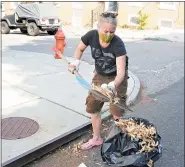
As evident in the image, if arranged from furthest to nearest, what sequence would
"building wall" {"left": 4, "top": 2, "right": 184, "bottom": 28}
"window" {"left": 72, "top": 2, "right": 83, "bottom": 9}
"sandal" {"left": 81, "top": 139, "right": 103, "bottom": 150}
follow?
1. "window" {"left": 72, "top": 2, "right": 83, "bottom": 9}
2. "building wall" {"left": 4, "top": 2, "right": 184, "bottom": 28}
3. "sandal" {"left": 81, "top": 139, "right": 103, "bottom": 150}

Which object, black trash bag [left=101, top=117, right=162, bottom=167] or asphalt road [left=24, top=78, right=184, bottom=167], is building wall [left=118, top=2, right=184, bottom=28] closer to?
asphalt road [left=24, top=78, right=184, bottom=167]

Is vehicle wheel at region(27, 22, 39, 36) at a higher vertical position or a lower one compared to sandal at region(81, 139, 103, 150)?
higher

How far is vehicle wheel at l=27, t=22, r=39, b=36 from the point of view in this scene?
15189 mm

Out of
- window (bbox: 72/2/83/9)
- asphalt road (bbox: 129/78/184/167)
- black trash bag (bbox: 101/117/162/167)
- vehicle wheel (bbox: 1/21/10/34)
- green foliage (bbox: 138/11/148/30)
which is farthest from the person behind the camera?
window (bbox: 72/2/83/9)

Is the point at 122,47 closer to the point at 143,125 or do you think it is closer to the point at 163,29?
the point at 143,125

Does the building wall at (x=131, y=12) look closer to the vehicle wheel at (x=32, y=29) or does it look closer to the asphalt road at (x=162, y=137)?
the vehicle wheel at (x=32, y=29)

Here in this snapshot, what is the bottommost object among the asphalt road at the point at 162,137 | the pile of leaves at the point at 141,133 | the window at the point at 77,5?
the asphalt road at the point at 162,137

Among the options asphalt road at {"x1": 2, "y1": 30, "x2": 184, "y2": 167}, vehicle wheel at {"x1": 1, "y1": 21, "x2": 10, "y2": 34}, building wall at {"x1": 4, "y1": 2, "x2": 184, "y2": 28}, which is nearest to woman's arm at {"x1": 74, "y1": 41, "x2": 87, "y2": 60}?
asphalt road at {"x1": 2, "y1": 30, "x2": 184, "y2": 167}

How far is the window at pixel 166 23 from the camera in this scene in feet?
57.8

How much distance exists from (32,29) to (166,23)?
7.76 metres

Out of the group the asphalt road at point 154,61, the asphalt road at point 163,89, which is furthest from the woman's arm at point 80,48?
the asphalt road at point 154,61

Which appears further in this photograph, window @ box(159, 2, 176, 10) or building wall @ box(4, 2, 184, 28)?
building wall @ box(4, 2, 184, 28)

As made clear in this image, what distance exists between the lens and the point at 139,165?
105 inches

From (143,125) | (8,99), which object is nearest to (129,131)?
(143,125)
